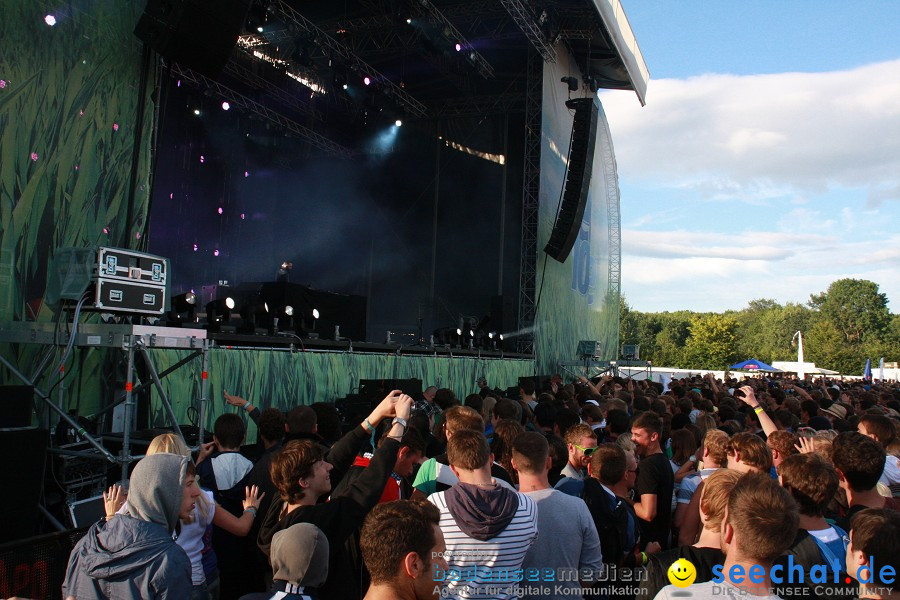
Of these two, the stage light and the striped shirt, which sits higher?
the stage light

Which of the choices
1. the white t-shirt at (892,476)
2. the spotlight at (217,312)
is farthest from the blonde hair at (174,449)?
the spotlight at (217,312)

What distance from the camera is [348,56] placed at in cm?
1566

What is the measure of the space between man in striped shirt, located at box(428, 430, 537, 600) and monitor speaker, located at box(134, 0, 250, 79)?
6957 millimetres

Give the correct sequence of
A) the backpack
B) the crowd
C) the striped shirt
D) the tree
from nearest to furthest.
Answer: the crowd
the striped shirt
the backpack
the tree

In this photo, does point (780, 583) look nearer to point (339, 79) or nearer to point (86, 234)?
point (86, 234)

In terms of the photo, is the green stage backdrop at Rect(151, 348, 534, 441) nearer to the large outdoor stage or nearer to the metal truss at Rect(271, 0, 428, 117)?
the large outdoor stage

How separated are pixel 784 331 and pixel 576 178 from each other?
236 feet

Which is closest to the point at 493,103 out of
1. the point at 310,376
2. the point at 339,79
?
the point at 339,79

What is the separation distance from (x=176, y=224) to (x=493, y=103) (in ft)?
29.9

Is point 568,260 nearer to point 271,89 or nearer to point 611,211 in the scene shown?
point 611,211

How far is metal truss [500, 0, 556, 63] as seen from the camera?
14328 millimetres

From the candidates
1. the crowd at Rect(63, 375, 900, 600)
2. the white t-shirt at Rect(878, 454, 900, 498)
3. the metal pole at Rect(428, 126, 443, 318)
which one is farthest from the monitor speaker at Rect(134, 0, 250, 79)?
the metal pole at Rect(428, 126, 443, 318)

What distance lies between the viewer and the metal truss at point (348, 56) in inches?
530

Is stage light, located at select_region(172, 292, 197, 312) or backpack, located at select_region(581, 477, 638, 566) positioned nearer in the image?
backpack, located at select_region(581, 477, 638, 566)
